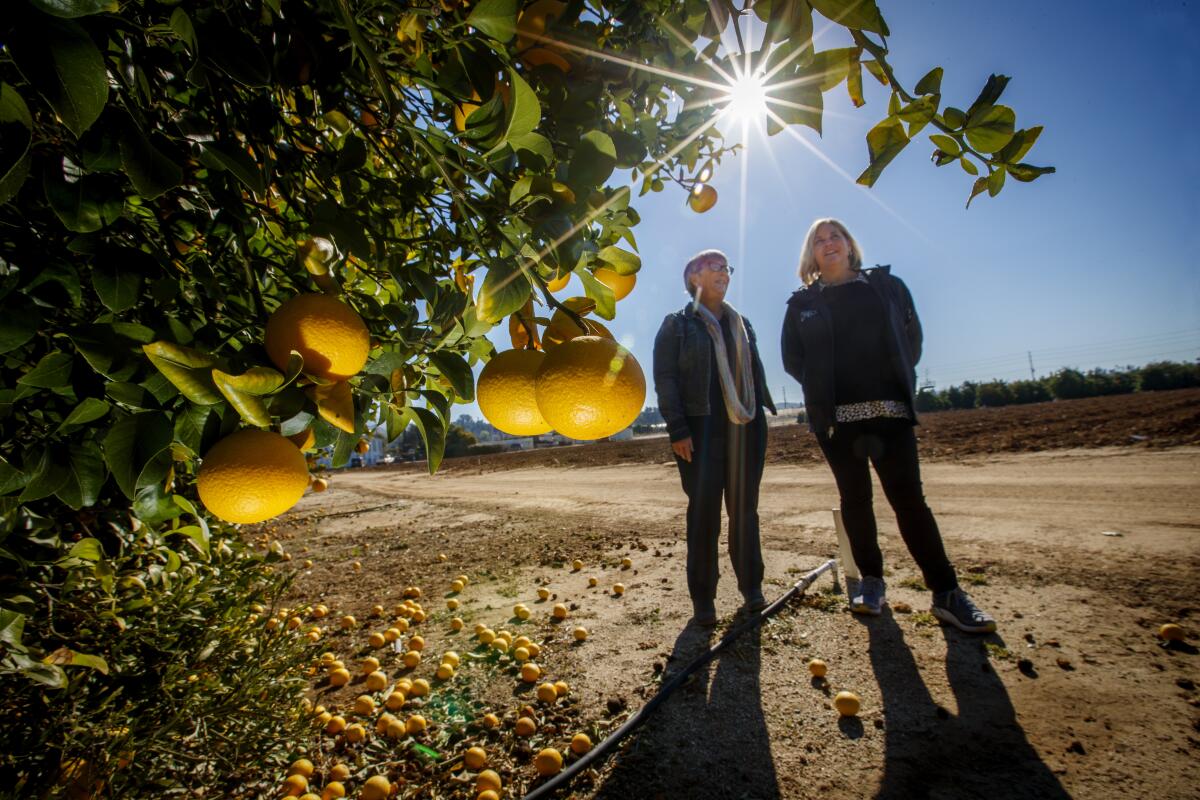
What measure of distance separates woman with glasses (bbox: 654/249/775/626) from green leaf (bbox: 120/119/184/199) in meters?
2.66

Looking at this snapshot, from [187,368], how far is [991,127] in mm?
1137

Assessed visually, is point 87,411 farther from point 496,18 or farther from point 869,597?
point 869,597

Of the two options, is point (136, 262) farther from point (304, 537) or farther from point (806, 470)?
point (806, 470)

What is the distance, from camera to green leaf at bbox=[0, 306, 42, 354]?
2.51 ft

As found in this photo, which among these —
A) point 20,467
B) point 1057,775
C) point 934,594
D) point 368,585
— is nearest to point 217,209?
point 20,467

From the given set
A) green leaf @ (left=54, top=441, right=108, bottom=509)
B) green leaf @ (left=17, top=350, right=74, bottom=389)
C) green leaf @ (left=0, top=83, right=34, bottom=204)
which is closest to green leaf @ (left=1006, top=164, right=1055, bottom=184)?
green leaf @ (left=0, top=83, right=34, bottom=204)

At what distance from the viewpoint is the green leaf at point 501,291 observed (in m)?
0.73

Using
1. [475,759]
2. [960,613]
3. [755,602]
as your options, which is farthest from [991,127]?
[755,602]

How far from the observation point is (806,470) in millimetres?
11289

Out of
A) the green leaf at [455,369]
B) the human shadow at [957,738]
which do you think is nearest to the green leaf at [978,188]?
the green leaf at [455,369]

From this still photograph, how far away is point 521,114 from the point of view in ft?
2.49

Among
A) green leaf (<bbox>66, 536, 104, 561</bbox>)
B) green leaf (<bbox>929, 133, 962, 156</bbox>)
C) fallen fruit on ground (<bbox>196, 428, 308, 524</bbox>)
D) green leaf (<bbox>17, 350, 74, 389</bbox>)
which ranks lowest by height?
green leaf (<bbox>66, 536, 104, 561</bbox>)

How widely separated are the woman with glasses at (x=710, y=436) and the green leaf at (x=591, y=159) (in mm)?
2365

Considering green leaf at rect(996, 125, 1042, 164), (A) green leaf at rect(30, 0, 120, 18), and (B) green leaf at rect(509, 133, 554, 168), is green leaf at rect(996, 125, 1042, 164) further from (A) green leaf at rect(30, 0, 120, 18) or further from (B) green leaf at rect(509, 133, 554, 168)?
(A) green leaf at rect(30, 0, 120, 18)
